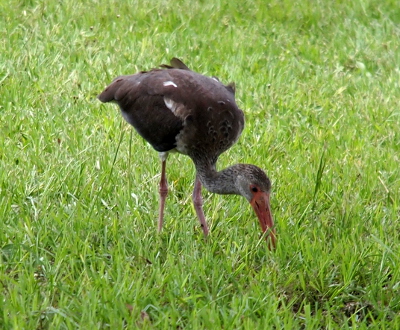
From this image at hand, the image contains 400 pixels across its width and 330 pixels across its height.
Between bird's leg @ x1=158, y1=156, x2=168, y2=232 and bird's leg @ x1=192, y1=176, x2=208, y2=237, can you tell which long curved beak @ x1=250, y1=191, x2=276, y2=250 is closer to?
bird's leg @ x1=192, y1=176, x2=208, y2=237

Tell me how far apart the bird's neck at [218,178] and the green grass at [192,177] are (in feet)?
0.78

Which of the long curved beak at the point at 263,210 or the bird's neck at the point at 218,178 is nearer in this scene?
the long curved beak at the point at 263,210

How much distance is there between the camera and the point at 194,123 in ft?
16.5

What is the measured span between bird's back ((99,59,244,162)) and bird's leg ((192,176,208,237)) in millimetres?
290

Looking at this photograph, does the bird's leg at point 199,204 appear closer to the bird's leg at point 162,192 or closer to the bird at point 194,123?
the bird at point 194,123

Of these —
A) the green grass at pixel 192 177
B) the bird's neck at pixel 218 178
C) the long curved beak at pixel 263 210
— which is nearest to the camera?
the green grass at pixel 192 177

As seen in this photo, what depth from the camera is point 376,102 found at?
7.33m

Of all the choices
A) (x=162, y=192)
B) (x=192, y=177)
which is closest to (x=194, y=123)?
(x=162, y=192)

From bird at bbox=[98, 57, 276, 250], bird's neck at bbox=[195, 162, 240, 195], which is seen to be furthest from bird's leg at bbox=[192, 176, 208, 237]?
bird's neck at bbox=[195, 162, 240, 195]

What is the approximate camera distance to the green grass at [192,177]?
4113 millimetres

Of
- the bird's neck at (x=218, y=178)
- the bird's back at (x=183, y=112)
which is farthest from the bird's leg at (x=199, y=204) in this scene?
the bird's back at (x=183, y=112)

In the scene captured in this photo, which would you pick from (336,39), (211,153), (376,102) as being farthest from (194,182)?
(336,39)

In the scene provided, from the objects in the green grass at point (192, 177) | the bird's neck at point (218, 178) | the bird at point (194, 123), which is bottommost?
the green grass at point (192, 177)

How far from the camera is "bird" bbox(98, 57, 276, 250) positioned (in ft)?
16.5
